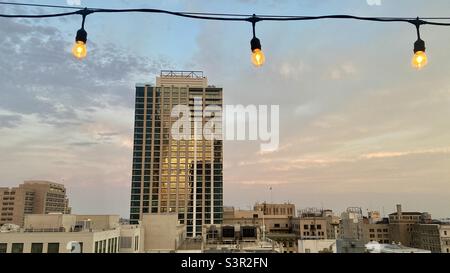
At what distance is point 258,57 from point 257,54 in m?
0.02

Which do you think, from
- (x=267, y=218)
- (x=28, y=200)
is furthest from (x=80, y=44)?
(x=28, y=200)


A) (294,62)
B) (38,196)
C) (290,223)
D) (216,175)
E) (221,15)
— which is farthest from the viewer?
(38,196)

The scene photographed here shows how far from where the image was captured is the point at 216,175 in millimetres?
44594

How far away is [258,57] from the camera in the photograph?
8.10ft

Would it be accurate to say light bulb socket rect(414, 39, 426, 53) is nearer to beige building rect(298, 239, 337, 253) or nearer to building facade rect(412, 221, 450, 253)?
beige building rect(298, 239, 337, 253)

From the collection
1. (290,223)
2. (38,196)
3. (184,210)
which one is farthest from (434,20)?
(38,196)

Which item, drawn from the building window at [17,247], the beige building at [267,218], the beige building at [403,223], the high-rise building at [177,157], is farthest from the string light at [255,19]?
the high-rise building at [177,157]

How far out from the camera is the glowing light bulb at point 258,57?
2.46 meters

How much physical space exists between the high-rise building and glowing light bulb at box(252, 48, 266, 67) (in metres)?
40.3

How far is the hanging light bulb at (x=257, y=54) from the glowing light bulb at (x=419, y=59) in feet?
3.86

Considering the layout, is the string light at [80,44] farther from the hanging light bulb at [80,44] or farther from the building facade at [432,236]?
the building facade at [432,236]

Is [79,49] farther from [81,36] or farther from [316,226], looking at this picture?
[316,226]
